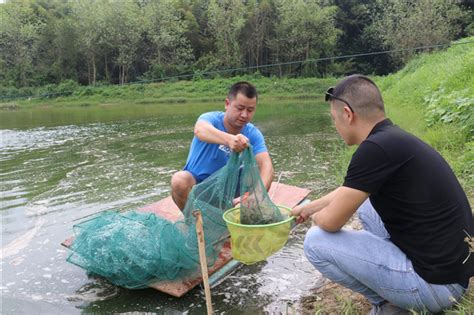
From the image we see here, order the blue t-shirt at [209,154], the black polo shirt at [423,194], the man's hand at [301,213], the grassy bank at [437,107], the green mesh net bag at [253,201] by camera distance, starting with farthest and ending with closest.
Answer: the grassy bank at [437,107] < the blue t-shirt at [209,154] < the green mesh net bag at [253,201] < the man's hand at [301,213] < the black polo shirt at [423,194]

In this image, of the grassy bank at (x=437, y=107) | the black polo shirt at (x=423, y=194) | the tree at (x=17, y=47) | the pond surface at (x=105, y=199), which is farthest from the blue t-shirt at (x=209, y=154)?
the tree at (x=17, y=47)

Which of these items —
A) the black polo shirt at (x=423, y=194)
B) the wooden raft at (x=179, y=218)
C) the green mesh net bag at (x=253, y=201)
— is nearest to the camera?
the black polo shirt at (x=423, y=194)

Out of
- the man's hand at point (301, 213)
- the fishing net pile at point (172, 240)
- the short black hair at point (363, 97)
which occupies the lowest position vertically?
the fishing net pile at point (172, 240)

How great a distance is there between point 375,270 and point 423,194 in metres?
0.49

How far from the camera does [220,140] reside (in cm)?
352

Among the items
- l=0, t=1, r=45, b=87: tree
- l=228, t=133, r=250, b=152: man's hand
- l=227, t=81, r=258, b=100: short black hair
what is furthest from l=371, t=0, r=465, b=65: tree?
l=228, t=133, r=250, b=152: man's hand

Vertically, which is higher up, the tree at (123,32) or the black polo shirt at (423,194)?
the tree at (123,32)

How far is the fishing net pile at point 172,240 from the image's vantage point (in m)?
3.21

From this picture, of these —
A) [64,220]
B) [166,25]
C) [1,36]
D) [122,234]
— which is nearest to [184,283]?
[122,234]

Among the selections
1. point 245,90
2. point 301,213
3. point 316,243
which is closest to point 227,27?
point 245,90

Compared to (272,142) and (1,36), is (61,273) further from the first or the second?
(1,36)

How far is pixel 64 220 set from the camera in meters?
5.47

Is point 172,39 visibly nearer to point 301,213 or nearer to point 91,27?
point 91,27

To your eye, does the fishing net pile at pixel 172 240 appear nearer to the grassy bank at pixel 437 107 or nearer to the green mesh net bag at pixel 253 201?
the green mesh net bag at pixel 253 201
